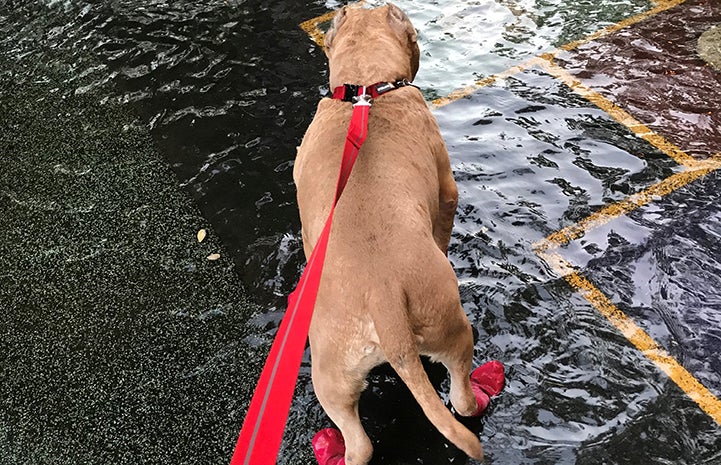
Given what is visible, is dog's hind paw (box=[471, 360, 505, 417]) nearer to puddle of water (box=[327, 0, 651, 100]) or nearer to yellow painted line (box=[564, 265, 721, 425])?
yellow painted line (box=[564, 265, 721, 425])

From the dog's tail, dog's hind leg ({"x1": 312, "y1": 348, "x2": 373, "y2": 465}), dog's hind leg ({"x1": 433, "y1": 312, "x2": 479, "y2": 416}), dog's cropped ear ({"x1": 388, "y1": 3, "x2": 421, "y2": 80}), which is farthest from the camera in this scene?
dog's cropped ear ({"x1": 388, "y1": 3, "x2": 421, "y2": 80})

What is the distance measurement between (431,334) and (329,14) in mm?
5572

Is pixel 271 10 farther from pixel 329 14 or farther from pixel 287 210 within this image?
pixel 287 210

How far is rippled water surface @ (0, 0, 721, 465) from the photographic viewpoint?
Answer: 13.2 ft

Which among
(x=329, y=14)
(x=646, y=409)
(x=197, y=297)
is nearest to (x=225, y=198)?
(x=197, y=297)

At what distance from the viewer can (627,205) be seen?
513 cm

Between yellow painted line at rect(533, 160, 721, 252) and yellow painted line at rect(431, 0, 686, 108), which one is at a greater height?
yellow painted line at rect(431, 0, 686, 108)

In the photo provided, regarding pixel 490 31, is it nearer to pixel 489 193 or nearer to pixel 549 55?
pixel 549 55

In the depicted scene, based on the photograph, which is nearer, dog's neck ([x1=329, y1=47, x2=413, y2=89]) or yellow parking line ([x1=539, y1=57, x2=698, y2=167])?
dog's neck ([x1=329, y1=47, x2=413, y2=89])

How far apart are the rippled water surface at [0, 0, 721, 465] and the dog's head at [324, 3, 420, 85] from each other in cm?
144

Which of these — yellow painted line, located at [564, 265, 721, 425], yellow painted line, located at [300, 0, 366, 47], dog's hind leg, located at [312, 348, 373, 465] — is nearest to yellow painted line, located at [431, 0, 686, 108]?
yellow painted line, located at [300, 0, 366, 47]

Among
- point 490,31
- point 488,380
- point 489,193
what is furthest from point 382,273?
point 490,31

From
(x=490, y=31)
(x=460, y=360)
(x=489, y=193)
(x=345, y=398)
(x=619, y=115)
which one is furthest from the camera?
(x=490, y=31)

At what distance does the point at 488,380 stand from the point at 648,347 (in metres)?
1.01
